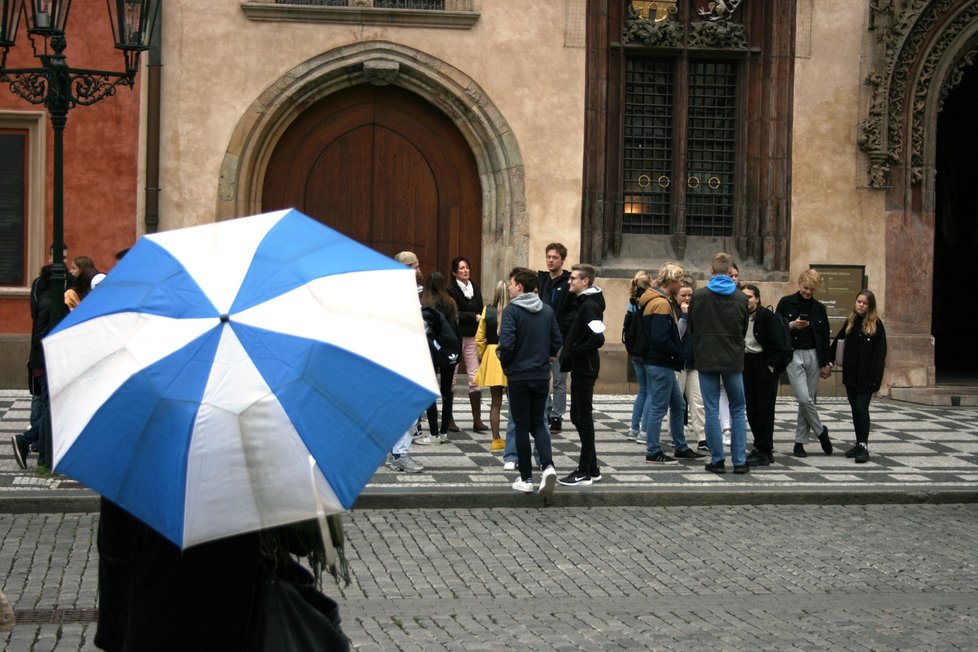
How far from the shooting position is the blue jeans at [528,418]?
10.8 metres

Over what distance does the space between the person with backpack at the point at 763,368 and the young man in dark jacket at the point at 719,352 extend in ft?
2.24

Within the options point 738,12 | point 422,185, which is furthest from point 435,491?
point 738,12

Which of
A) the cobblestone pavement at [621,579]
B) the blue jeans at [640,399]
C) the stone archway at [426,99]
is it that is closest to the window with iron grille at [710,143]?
the stone archway at [426,99]

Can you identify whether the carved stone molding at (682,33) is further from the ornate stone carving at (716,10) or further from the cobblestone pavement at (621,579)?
the cobblestone pavement at (621,579)

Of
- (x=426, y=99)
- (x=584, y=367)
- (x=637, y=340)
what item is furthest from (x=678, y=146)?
(x=584, y=367)

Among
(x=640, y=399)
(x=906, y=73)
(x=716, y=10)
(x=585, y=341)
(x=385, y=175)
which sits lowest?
(x=640, y=399)

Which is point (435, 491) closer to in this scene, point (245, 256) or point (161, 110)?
point (245, 256)

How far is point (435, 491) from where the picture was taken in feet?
35.2

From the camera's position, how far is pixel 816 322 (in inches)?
527

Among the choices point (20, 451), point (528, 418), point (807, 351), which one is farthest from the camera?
point (807, 351)

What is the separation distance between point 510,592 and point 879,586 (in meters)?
2.08

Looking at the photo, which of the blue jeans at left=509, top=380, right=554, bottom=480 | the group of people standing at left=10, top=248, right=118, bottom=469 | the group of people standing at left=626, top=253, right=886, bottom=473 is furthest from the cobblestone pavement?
the group of people standing at left=10, top=248, right=118, bottom=469

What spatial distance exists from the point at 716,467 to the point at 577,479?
1.45 meters

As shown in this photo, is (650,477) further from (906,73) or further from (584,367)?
(906,73)
